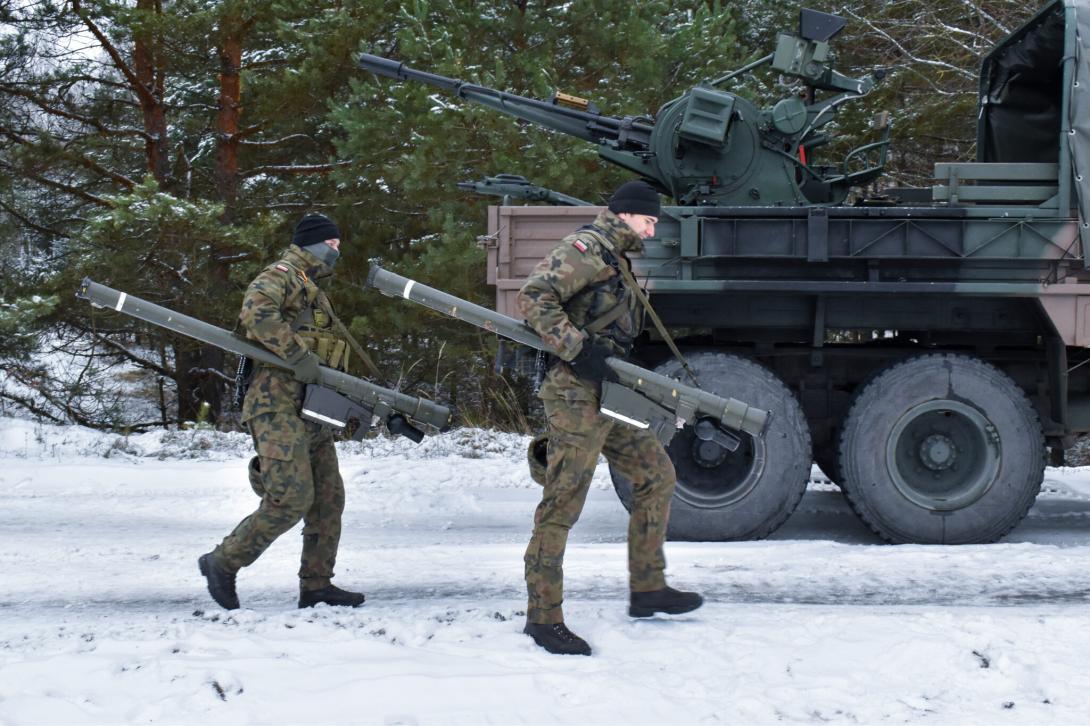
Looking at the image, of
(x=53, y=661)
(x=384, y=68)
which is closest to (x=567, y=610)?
(x=53, y=661)

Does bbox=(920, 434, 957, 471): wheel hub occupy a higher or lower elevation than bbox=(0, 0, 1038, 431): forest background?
lower

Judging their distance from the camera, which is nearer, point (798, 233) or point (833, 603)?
point (833, 603)

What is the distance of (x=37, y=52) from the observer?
14039 millimetres

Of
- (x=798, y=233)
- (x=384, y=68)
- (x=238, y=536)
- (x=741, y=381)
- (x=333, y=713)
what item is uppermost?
(x=384, y=68)

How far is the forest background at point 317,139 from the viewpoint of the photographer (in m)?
12.2

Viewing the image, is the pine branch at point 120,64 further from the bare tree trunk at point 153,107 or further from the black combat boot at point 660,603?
the black combat boot at point 660,603

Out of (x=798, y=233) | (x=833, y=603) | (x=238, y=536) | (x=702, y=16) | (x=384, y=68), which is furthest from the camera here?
(x=702, y=16)

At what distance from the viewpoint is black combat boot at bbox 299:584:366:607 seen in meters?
5.14

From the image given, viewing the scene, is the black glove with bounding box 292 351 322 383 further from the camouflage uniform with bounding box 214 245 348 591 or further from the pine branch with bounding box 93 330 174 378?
the pine branch with bounding box 93 330 174 378

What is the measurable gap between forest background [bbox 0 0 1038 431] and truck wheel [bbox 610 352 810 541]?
17.4ft

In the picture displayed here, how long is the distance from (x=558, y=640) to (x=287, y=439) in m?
1.50

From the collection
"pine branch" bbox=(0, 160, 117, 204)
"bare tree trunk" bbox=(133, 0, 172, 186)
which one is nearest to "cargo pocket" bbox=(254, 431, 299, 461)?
"pine branch" bbox=(0, 160, 117, 204)

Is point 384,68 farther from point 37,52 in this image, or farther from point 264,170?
point 37,52

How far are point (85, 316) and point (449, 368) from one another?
467cm
